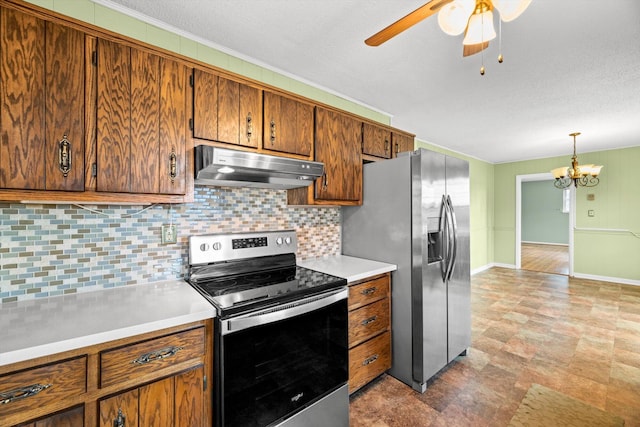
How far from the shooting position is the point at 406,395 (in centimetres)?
210

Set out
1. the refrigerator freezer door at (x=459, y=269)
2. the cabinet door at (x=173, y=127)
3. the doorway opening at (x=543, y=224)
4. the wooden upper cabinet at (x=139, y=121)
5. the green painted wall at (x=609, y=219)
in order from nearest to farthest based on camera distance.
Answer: the wooden upper cabinet at (x=139, y=121) < the cabinet door at (x=173, y=127) < the refrigerator freezer door at (x=459, y=269) < the green painted wall at (x=609, y=219) < the doorway opening at (x=543, y=224)

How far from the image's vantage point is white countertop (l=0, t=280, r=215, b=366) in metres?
0.97

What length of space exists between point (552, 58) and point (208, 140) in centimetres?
257

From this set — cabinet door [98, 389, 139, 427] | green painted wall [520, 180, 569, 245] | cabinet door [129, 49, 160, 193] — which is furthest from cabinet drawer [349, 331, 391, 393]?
green painted wall [520, 180, 569, 245]

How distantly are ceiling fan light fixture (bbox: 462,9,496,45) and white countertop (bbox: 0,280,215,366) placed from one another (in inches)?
66.9

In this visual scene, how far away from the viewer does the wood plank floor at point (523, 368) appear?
192 cm

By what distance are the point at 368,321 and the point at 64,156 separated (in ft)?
6.75

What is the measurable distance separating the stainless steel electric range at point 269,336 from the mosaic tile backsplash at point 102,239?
6.2 inches

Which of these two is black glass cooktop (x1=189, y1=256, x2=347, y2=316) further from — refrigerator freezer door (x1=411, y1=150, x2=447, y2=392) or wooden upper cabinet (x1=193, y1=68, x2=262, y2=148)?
wooden upper cabinet (x1=193, y1=68, x2=262, y2=148)

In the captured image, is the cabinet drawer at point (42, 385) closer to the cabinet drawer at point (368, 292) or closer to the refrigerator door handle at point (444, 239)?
the cabinet drawer at point (368, 292)

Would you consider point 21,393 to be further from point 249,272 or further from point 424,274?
point 424,274

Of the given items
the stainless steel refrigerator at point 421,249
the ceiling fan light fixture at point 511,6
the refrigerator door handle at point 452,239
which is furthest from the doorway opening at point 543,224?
the ceiling fan light fixture at point 511,6

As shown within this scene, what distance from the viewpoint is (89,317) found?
1189 mm

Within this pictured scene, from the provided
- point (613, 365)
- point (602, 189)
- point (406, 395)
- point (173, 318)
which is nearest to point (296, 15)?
point (173, 318)
